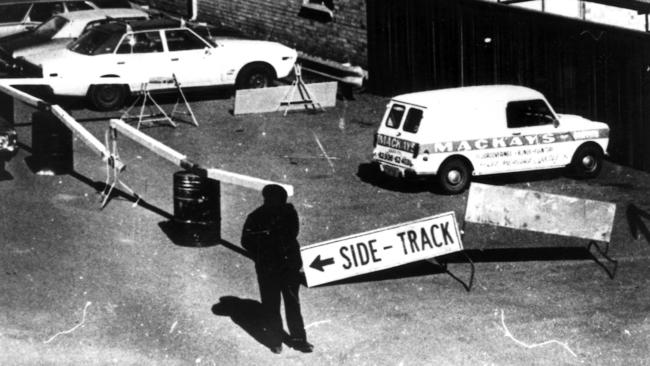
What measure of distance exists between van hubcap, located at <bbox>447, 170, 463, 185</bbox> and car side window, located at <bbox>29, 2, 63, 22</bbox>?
42.5 feet

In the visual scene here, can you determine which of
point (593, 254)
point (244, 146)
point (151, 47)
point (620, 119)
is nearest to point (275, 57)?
point (151, 47)

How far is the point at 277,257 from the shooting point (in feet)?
36.3

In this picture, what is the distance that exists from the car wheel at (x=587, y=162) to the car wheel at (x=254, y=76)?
756 cm

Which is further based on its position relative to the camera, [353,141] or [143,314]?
[353,141]

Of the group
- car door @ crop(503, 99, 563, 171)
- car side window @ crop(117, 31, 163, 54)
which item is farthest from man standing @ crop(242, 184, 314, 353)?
car side window @ crop(117, 31, 163, 54)

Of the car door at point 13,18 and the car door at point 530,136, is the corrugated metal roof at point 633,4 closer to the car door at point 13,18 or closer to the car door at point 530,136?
the car door at point 530,136

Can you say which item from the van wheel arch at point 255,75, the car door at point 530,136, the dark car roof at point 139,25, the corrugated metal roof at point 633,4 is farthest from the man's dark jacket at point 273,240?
the van wheel arch at point 255,75

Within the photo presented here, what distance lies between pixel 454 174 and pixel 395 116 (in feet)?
4.12

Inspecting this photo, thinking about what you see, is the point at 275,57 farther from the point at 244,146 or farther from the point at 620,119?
the point at 620,119

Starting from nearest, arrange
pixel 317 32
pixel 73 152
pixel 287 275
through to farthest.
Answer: pixel 287 275
pixel 73 152
pixel 317 32

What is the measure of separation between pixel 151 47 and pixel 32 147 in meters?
4.74

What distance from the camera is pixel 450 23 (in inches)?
875

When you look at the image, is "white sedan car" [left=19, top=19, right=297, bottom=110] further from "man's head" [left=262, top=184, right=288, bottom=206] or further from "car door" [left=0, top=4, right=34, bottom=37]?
"man's head" [left=262, top=184, right=288, bottom=206]

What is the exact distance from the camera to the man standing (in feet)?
36.3
